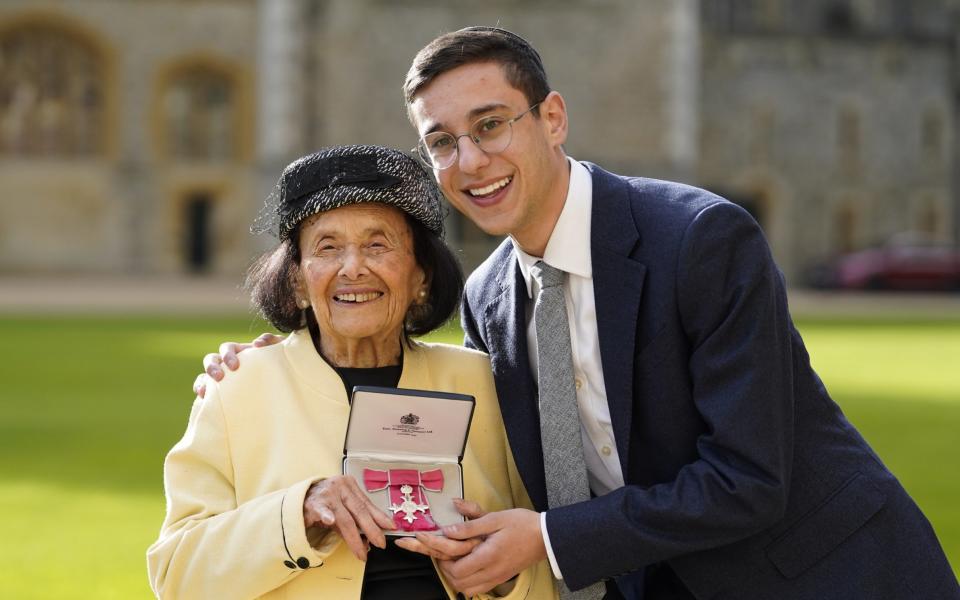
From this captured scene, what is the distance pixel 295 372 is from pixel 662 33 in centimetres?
2737

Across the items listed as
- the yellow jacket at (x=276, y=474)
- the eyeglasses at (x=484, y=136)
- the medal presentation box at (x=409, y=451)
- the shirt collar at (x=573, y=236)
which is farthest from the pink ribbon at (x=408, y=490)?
the eyeglasses at (x=484, y=136)

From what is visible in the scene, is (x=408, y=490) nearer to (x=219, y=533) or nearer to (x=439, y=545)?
(x=439, y=545)

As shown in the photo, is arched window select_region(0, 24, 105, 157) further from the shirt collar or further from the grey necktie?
the grey necktie

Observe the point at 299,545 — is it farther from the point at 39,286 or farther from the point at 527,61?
the point at 39,286

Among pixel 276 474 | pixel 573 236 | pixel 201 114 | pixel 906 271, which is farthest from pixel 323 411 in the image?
pixel 201 114

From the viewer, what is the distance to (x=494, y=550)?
289 centimetres

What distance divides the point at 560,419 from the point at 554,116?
0.75m

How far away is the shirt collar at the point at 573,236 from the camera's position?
3.17m

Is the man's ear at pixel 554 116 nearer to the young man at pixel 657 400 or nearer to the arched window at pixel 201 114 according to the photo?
the young man at pixel 657 400

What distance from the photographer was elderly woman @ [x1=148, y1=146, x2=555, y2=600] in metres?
2.91

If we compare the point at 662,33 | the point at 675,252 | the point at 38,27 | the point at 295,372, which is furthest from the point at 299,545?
the point at 38,27

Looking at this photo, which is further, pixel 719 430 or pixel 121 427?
pixel 121 427

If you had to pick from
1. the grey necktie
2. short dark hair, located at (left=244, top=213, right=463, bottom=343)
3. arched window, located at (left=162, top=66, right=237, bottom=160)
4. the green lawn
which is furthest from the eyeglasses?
arched window, located at (left=162, top=66, right=237, bottom=160)

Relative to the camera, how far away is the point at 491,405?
3375mm
